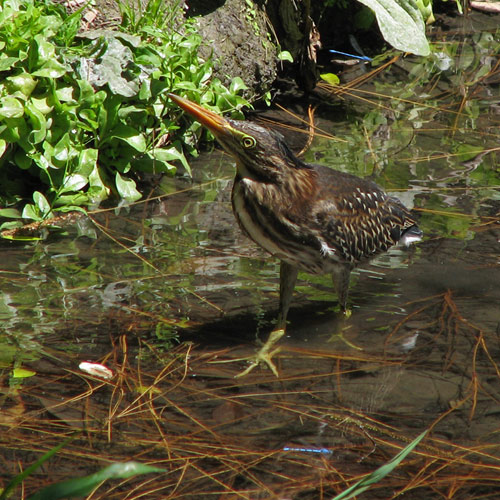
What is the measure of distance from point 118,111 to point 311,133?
1.98 meters

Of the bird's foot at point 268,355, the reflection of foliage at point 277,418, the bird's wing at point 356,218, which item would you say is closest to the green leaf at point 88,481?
the reflection of foliage at point 277,418

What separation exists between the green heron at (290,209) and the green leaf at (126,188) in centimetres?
154

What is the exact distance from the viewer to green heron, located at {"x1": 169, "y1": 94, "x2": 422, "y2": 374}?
12.6 feet

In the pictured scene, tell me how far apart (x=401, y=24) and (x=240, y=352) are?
3.98 meters

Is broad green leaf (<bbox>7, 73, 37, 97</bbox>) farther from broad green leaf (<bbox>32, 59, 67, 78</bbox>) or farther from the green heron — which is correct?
the green heron

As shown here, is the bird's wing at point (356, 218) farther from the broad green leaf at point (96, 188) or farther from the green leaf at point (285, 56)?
the green leaf at point (285, 56)

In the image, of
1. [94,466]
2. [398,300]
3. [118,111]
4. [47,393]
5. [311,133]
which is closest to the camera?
[94,466]

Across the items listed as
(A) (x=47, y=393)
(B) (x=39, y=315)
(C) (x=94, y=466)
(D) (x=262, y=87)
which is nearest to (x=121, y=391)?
(A) (x=47, y=393)

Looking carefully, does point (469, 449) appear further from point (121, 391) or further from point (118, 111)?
point (118, 111)

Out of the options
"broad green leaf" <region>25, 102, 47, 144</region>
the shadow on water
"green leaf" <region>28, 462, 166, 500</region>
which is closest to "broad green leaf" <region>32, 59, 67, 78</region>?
"broad green leaf" <region>25, 102, 47, 144</region>

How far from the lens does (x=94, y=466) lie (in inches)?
124

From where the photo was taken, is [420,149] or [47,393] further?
[420,149]

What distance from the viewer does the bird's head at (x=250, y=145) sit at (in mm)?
3797

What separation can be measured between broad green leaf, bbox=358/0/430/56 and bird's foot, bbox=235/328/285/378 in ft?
11.6
